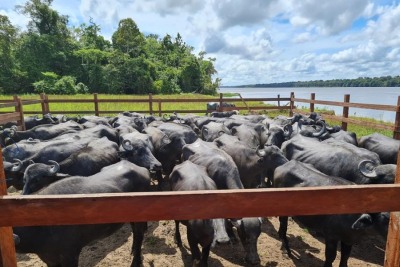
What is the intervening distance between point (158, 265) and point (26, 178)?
7.88 ft

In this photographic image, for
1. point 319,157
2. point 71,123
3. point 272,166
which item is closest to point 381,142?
point 319,157

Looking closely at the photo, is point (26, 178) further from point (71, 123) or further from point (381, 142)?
point (381, 142)

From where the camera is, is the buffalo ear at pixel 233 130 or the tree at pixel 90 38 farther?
the tree at pixel 90 38

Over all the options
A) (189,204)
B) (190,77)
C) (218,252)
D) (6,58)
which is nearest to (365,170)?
(218,252)

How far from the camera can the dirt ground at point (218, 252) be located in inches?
186

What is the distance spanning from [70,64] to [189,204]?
4761 cm

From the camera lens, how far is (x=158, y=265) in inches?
185

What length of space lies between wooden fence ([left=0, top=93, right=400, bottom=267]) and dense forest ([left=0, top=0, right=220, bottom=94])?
38836 millimetres

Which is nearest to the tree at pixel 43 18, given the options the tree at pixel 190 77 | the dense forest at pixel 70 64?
the dense forest at pixel 70 64

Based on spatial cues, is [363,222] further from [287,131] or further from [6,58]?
[6,58]

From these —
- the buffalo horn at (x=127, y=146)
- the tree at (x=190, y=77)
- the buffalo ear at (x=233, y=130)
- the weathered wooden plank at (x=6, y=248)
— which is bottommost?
the buffalo ear at (x=233, y=130)

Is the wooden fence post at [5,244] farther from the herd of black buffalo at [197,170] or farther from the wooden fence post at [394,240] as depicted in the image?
the wooden fence post at [394,240]

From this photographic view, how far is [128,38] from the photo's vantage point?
1858 inches

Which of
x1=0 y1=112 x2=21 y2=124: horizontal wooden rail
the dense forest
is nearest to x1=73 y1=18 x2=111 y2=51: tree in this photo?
the dense forest
